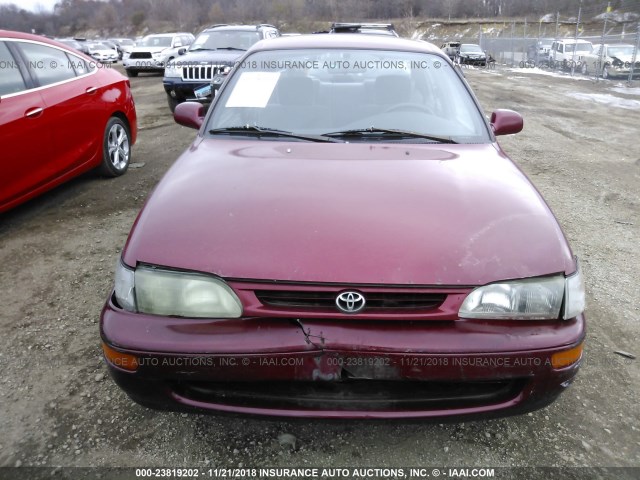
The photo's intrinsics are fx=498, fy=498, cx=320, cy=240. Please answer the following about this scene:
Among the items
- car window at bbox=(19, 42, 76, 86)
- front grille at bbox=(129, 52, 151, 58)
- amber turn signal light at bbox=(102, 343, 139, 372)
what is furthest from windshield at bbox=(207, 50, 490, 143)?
front grille at bbox=(129, 52, 151, 58)

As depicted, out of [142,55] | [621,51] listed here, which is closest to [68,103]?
[142,55]

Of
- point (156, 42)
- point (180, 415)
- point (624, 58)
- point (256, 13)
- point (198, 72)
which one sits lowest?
point (624, 58)

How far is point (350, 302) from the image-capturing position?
164cm

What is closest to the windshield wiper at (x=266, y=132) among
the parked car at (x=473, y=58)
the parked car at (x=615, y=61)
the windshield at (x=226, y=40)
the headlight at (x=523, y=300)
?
the headlight at (x=523, y=300)

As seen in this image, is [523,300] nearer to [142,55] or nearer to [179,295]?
[179,295]

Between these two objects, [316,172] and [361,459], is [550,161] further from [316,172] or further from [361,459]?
[361,459]

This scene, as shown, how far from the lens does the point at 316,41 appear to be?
3367mm

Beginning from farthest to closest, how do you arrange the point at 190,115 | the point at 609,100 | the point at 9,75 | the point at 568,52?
1. the point at 568,52
2. the point at 609,100
3. the point at 9,75
4. the point at 190,115

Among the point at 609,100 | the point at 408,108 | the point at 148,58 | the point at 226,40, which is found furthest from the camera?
the point at 148,58

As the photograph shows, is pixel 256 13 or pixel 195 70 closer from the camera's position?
pixel 195 70

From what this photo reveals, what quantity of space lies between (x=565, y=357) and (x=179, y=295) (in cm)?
134

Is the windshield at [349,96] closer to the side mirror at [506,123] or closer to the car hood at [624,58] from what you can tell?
the side mirror at [506,123]

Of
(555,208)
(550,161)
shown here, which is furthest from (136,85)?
(555,208)

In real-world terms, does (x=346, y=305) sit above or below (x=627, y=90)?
above
